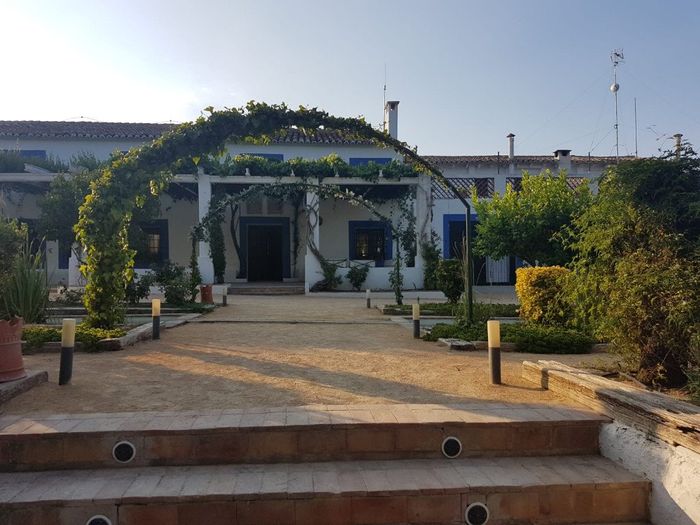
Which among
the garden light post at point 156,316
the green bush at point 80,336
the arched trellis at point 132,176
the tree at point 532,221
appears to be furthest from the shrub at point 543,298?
the green bush at point 80,336

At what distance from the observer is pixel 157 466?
3.22 metres

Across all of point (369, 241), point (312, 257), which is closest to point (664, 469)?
point (312, 257)

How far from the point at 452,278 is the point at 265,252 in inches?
426

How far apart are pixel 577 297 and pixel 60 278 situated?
18.8 meters

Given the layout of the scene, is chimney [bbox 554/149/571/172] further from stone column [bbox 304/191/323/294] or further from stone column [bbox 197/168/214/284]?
stone column [bbox 197/168/214/284]

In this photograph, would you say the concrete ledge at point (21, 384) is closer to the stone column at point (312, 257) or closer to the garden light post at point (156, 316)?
the garden light post at point (156, 316)

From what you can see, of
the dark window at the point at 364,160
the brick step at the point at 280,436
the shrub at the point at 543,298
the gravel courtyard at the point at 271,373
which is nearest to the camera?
the brick step at the point at 280,436

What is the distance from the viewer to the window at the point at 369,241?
19.8 m

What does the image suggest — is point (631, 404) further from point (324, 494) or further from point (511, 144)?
point (511, 144)

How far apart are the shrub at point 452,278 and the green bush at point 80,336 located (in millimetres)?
6893

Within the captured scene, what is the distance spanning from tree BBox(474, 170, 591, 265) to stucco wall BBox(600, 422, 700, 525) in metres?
10.3

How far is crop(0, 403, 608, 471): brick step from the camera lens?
10.5ft

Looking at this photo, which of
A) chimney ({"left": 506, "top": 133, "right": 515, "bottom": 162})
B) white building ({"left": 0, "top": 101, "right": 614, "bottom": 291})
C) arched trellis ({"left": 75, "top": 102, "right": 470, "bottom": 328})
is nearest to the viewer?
arched trellis ({"left": 75, "top": 102, "right": 470, "bottom": 328})

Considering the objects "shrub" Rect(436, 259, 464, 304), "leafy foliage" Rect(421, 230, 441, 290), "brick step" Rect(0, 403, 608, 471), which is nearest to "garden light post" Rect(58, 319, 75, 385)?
"brick step" Rect(0, 403, 608, 471)
